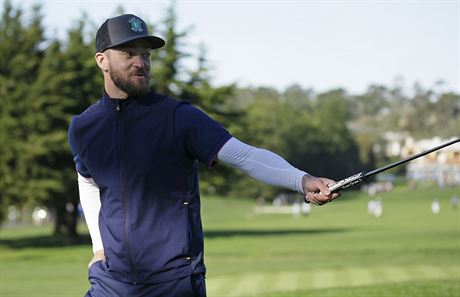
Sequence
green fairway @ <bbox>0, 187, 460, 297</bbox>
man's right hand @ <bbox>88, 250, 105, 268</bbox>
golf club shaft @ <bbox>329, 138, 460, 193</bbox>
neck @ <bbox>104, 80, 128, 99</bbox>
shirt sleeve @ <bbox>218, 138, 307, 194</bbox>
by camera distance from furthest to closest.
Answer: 1. green fairway @ <bbox>0, 187, 460, 297</bbox>
2. man's right hand @ <bbox>88, 250, 105, 268</bbox>
3. neck @ <bbox>104, 80, 128, 99</bbox>
4. shirt sleeve @ <bbox>218, 138, 307, 194</bbox>
5. golf club shaft @ <bbox>329, 138, 460, 193</bbox>

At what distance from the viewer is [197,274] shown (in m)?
4.88

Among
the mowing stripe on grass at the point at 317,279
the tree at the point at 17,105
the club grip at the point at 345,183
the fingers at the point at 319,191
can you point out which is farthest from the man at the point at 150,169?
the tree at the point at 17,105

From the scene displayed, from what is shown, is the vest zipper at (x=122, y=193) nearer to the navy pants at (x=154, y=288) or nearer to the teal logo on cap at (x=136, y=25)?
the navy pants at (x=154, y=288)

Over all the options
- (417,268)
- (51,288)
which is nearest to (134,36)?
(51,288)

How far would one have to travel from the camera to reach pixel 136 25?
4918mm

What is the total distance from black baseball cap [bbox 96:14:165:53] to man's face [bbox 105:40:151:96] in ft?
0.13

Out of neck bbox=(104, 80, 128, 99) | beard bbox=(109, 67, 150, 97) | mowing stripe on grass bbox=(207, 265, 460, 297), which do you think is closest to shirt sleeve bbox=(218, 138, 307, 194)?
beard bbox=(109, 67, 150, 97)

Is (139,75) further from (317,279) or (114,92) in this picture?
(317,279)

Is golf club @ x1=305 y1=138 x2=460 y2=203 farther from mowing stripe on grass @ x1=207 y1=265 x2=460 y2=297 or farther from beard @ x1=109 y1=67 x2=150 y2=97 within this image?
mowing stripe on grass @ x1=207 y1=265 x2=460 y2=297

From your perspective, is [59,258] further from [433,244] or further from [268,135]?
[268,135]

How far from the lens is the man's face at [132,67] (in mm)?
4879

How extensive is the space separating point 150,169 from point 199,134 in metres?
0.32

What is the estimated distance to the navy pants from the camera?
A: 4816mm

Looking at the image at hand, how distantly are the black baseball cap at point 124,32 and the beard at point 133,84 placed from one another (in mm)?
159
